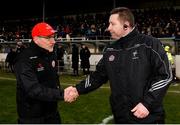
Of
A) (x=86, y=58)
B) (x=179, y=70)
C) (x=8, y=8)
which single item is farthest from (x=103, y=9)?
(x=179, y=70)

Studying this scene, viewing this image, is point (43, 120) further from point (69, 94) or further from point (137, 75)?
point (137, 75)

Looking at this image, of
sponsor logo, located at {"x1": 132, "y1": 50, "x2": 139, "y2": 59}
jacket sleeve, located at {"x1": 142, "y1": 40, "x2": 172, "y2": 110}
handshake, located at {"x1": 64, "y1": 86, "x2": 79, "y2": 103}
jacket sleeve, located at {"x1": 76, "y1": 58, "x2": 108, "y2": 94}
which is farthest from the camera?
handshake, located at {"x1": 64, "y1": 86, "x2": 79, "y2": 103}

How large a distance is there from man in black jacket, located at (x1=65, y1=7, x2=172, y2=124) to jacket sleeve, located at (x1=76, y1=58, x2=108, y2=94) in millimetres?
204

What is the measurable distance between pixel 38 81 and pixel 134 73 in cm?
126

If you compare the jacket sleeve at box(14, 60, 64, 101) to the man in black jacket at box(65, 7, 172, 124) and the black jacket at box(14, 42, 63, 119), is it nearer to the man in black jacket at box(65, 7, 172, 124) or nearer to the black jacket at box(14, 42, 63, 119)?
the black jacket at box(14, 42, 63, 119)

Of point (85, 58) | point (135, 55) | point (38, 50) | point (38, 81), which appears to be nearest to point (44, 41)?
point (38, 50)

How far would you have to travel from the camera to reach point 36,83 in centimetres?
509

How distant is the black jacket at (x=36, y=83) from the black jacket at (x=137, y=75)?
818 millimetres

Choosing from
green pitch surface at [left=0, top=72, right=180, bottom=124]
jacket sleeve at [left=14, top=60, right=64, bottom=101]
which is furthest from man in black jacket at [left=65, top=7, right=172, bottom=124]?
green pitch surface at [left=0, top=72, right=180, bottom=124]

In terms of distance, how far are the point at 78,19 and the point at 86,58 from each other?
55.7 feet

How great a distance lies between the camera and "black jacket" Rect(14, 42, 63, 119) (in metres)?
5.09

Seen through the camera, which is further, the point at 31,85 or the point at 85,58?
the point at 85,58

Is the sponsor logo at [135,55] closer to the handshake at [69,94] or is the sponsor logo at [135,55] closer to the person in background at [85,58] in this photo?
the handshake at [69,94]

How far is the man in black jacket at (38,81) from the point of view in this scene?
201 inches
